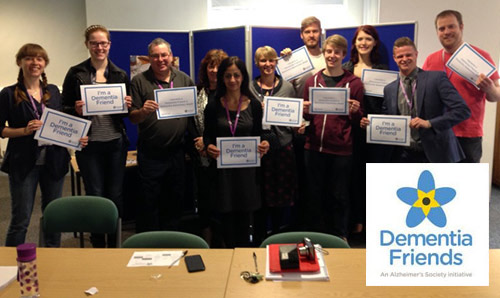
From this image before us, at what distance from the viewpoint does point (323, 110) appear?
3.51 metres

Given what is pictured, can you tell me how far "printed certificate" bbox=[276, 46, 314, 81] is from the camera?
12.5 ft

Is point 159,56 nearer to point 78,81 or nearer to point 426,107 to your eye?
point 78,81

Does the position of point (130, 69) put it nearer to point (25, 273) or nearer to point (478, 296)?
point (25, 273)

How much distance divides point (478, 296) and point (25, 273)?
171 centimetres

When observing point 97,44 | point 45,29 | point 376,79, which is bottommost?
point 376,79

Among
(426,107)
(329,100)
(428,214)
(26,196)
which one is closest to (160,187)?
(26,196)

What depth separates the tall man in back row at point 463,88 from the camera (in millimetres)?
3459

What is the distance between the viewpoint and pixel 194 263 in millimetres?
1974

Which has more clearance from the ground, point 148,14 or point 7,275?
point 148,14

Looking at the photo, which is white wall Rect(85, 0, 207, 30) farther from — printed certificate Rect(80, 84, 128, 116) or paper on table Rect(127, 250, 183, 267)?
paper on table Rect(127, 250, 183, 267)

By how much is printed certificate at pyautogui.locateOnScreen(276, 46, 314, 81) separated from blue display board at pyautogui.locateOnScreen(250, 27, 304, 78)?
54 cm

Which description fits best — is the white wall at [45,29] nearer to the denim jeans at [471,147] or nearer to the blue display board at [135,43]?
the blue display board at [135,43]

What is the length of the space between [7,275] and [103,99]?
166 centimetres

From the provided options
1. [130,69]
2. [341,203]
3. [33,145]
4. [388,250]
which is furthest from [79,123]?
[388,250]
